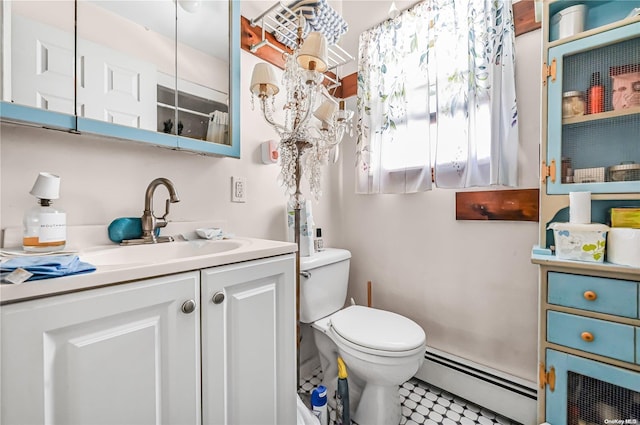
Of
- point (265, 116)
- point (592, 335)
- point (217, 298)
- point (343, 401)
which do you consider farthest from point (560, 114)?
point (343, 401)

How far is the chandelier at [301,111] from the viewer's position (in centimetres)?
106

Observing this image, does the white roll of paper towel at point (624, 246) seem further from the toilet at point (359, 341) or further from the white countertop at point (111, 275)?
the white countertop at point (111, 275)

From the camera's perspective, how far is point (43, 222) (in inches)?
28.1

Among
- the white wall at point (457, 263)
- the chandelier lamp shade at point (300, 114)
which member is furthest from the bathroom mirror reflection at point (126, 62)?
the white wall at point (457, 263)

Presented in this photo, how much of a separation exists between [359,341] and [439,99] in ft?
3.88

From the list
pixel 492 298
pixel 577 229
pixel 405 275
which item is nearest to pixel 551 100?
pixel 577 229

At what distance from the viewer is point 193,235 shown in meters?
1.09

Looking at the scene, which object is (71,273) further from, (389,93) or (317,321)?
(389,93)

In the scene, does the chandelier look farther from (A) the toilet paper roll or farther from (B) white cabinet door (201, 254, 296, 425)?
(A) the toilet paper roll

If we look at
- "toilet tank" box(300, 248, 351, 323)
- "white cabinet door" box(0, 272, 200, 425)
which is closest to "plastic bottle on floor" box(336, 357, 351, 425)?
"toilet tank" box(300, 248, 351, 323)

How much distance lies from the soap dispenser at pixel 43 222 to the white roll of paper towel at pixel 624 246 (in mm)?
1615

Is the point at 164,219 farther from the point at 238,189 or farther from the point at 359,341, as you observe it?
the point at 359,341

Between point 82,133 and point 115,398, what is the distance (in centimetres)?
75

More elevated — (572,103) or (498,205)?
(572,103)
